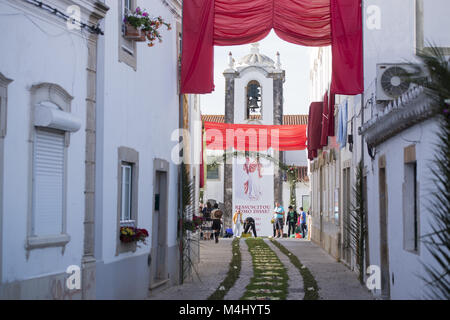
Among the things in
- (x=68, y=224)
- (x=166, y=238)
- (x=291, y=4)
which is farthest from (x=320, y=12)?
(x=68, y=224)

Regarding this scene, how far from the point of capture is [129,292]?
12.6 m

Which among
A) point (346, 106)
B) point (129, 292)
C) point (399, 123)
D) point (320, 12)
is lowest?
point (129, 292)

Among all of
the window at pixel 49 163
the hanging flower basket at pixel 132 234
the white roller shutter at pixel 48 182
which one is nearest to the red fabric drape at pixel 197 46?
the hanging flower basket at pixel 132 234

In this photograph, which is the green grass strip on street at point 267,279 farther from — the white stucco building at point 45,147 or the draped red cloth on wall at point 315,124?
the draped red cloth on wall at point 315,124

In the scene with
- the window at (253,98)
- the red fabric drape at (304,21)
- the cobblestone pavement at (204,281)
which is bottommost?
the cobblestone pavement at (204,281)

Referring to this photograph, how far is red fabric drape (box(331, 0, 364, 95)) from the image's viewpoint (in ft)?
50.7

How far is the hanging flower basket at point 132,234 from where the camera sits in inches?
485

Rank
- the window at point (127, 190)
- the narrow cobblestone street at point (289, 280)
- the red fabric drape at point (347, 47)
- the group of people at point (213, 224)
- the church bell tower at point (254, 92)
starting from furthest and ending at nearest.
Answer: the church bell tower at point (254, 92) → the group of people at point (213, 224) → the red fabric drape at point (347, 47) → the narrow cobblestone street at point (289, 280) → the window at point (127, 190)

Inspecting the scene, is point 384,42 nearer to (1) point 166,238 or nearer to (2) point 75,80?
(1) point 166,238

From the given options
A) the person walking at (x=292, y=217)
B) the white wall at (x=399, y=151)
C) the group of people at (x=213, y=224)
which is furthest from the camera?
the person walking at (x=292, y=217)

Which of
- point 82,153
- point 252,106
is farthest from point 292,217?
point 82,153

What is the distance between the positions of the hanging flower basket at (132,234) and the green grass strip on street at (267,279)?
2093mm

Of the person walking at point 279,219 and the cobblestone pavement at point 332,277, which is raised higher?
the person walking at point 279,219

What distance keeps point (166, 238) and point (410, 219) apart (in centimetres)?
599
